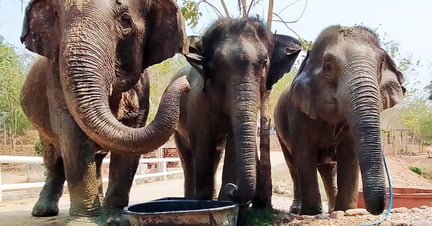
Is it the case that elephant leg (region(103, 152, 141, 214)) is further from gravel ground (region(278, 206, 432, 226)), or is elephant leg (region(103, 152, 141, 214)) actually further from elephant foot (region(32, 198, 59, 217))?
gravel ground (region(278, 206, 432, 226))

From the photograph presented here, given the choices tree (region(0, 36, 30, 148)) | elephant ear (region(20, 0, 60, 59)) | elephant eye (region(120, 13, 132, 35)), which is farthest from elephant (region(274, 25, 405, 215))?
tree (region(0, 36, 30, 148))

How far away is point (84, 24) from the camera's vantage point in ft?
15.1

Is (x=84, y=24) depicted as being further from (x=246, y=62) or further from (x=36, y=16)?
(x=246, y=62)

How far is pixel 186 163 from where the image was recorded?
28.6 feet

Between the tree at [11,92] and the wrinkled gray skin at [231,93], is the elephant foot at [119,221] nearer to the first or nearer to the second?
the wrinkled gray skin at [231,93]

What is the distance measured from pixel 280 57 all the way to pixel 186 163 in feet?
8.88

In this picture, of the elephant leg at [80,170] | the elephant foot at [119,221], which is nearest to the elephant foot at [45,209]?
the elephant foot at [119,221]

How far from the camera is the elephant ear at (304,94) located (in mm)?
6531

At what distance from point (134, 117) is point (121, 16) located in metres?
1.41

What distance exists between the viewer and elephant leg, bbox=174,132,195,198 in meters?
8.53

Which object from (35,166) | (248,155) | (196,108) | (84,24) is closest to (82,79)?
(84,24)

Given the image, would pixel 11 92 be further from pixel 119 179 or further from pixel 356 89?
pixel 356 89

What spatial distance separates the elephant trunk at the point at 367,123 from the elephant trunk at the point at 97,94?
5.83 ft

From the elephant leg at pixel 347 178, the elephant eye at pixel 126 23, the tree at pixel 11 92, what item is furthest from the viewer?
the tree at pixel 11 92
